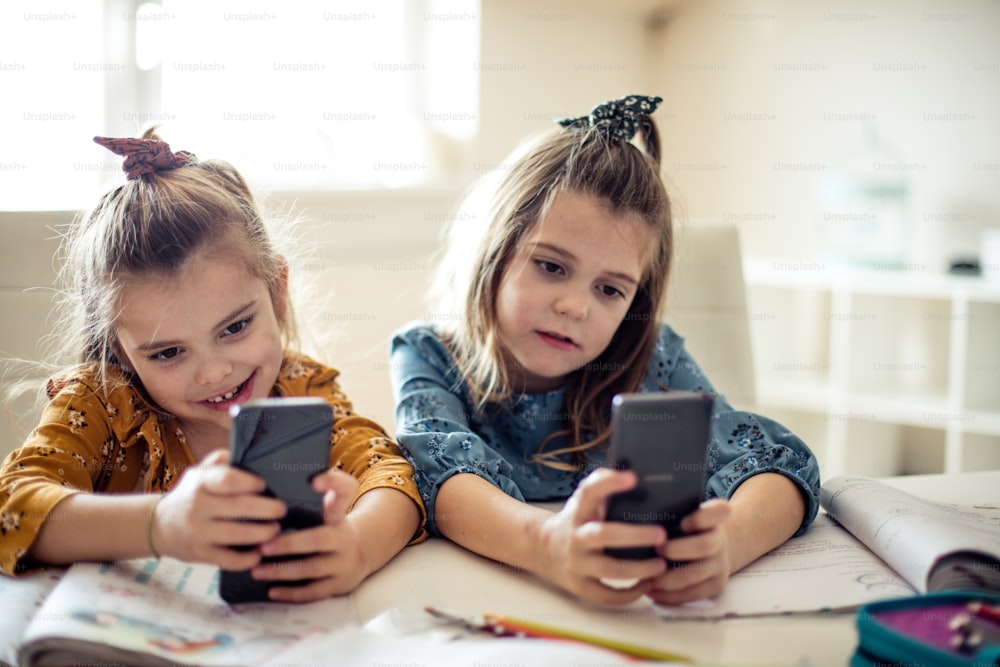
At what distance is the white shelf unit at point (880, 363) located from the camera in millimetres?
2254

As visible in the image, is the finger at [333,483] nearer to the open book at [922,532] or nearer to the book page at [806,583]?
the book page at [806,583]

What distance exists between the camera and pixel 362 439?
3.26 feet

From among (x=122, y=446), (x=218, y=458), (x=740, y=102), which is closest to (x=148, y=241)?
(x=122, y=446)

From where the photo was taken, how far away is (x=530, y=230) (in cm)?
110

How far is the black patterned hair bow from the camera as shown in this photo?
119 cm

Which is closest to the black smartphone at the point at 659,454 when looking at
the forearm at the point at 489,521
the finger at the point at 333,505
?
the forearm at the point at 489,521

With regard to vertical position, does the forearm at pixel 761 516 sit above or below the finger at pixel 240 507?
below

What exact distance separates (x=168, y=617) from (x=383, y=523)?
0.76ft

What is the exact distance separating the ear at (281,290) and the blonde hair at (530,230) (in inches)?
8.3

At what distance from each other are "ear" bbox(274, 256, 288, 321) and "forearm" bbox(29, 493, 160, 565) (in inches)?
14.4

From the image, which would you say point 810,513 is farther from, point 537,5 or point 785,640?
point 537,5

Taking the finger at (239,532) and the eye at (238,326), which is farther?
the eye at (238,326)

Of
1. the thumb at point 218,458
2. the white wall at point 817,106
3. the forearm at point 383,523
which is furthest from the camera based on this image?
the white wall at point 817,106

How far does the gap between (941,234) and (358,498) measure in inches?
86.8
